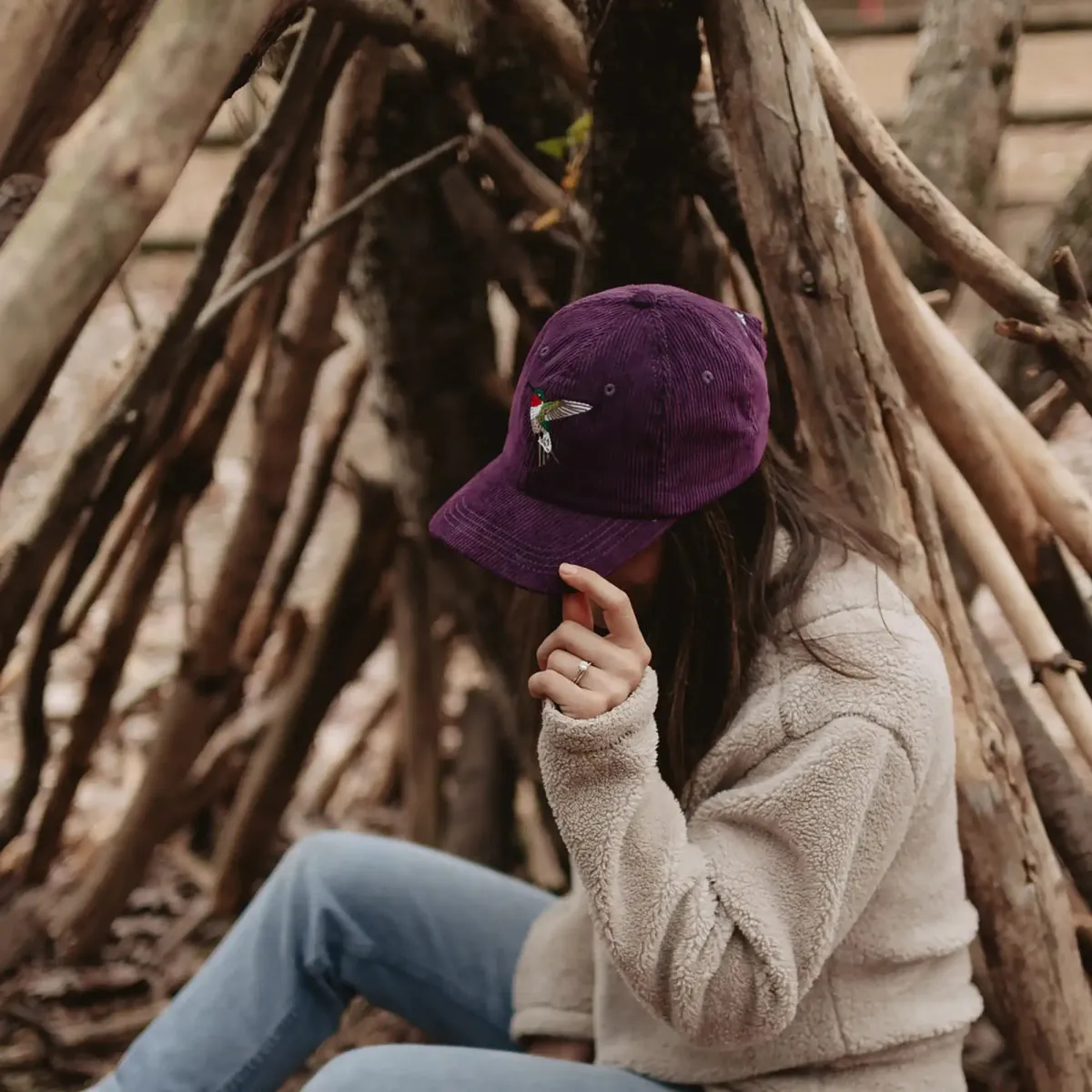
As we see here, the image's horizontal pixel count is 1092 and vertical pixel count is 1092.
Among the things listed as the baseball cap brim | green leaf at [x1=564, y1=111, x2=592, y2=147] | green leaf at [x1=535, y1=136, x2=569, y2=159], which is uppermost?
green leaf at [x1=564, y1=111, x2=592, y2=147]

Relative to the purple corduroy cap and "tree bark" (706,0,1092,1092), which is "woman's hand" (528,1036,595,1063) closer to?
"tree bark" (706,0,1092,1092)

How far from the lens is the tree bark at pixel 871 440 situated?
1009mm

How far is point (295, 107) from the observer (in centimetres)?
123

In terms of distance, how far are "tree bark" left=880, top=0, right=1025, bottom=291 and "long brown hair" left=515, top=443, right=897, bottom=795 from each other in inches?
27.1

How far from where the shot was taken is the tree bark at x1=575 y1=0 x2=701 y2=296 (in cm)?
103

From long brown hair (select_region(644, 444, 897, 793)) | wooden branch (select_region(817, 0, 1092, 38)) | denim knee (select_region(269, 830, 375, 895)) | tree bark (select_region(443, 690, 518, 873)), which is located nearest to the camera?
long brown hair (select_region(644, 444, 897, 793))

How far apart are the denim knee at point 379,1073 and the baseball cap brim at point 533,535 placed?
0.41m

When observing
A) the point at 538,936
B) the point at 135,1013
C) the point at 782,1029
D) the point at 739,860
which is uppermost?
the point at 739,860

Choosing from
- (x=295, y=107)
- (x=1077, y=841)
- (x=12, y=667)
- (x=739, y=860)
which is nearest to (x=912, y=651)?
(x=739, y=860)

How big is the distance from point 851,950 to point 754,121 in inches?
25.9

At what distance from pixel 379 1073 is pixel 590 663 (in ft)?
1.33

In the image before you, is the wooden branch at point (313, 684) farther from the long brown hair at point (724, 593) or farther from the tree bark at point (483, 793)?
the long brown hair at point (724, 593)

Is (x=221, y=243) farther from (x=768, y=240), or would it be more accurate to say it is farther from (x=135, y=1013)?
(x=135, y=1013)

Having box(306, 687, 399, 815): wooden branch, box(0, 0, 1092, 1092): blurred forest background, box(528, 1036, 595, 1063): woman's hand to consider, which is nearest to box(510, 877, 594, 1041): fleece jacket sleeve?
box(528, 1036, 595, 1063): woman's hand
